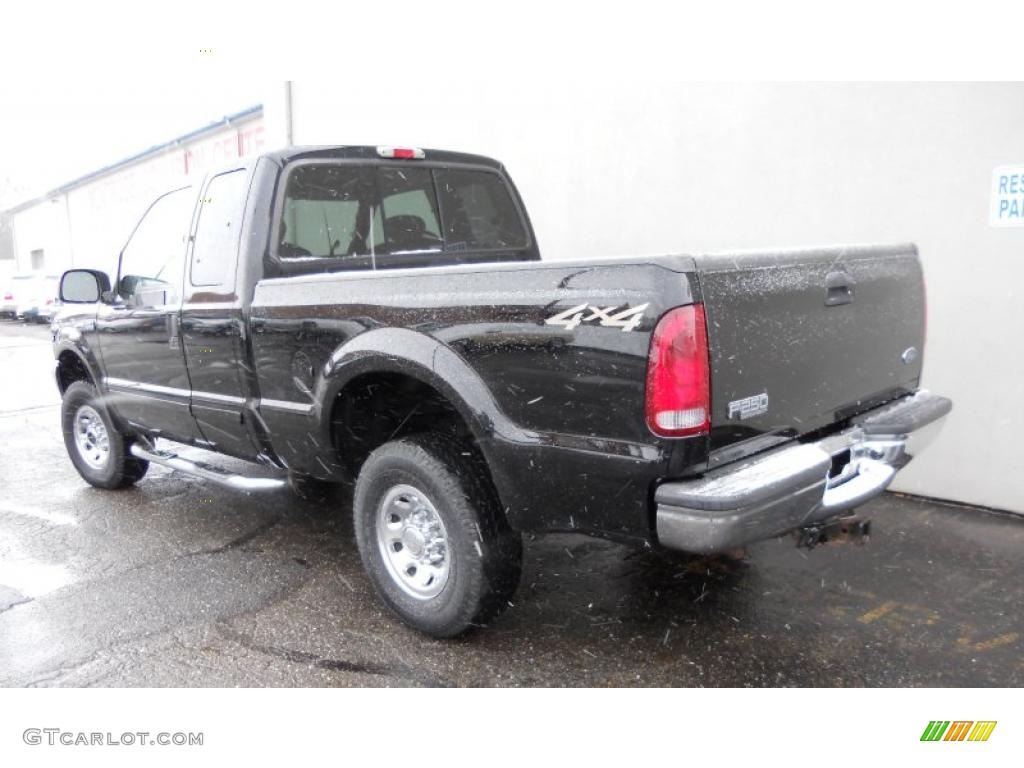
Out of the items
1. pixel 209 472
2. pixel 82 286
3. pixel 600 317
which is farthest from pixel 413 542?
pixel 82 286

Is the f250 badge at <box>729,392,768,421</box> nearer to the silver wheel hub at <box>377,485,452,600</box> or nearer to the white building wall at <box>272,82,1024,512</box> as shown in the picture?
the silver wheel hub at <box>377,485,452,600</box>

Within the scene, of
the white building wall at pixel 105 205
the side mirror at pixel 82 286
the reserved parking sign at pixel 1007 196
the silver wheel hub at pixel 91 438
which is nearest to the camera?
the reserved parking sign at pixel 1007 196

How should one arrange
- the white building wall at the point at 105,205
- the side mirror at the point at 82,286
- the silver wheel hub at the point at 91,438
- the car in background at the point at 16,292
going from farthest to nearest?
the car in background at the point at 16,292 < the white building wall at the point at 105,205 < the silver wheel hub at the point at 91,438 < the side mirror at the point at 82,286

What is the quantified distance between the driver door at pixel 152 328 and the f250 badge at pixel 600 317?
96.8 inches

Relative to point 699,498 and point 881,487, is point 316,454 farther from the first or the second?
point 881,487

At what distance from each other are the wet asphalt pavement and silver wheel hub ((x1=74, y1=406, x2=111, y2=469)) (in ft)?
1.73

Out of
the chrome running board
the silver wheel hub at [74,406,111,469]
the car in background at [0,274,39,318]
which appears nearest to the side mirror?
the silver wheel hub at [74,406,111,469]

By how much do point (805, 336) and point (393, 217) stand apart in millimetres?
2205

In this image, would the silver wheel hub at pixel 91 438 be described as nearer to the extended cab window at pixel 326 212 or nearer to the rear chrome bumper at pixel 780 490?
the extended cab window at pixel 326 212

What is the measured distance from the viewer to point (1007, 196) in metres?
4.21

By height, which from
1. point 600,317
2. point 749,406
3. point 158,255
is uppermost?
point 158,255

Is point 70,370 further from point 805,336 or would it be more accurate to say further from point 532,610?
point 805,336

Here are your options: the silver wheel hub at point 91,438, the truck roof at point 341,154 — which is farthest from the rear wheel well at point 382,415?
the silver wheel hub at point 91,438

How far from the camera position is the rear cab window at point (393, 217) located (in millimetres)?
3783
